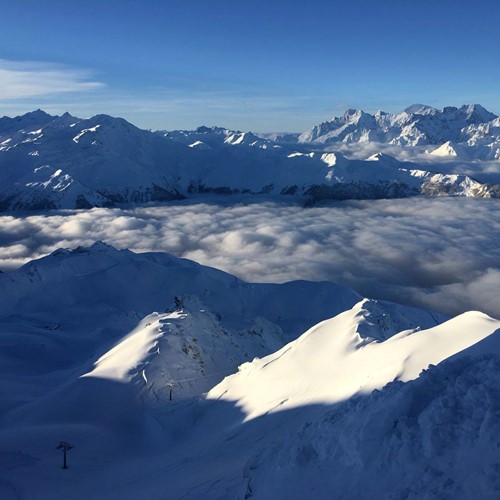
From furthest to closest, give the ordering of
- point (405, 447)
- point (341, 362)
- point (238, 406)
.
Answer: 1. point (238, 406)
2. point (341, 362)
3. point (405, 447)

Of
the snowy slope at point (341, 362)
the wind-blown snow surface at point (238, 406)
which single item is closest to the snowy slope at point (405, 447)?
the wind-blown snow surface at point (238, 406)

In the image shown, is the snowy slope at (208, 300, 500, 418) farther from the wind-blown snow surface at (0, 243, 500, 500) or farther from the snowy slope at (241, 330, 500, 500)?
the snowy slope at (241, 330, 500, 500)

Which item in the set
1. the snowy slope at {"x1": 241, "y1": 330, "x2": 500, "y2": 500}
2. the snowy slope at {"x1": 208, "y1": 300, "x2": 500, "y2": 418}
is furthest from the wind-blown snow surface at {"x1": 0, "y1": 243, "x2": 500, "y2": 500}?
the snowy slope at {"x1": 208, "y1": 300, "x2": 500, "y2": 418}

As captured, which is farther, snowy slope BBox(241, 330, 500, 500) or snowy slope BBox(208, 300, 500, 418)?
snowy slope BBox(208, 300, 500, 418)

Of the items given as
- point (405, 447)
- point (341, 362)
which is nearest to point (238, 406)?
point (341, 362)

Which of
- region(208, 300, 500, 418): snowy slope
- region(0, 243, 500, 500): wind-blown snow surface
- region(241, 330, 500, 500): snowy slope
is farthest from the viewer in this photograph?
region(208, 300, 500, 418): snowy slope

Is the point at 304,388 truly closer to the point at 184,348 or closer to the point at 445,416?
the point at 445,416

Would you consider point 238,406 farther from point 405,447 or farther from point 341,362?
point 405,447

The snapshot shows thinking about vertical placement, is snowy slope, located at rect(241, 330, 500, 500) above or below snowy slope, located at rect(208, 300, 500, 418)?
above
